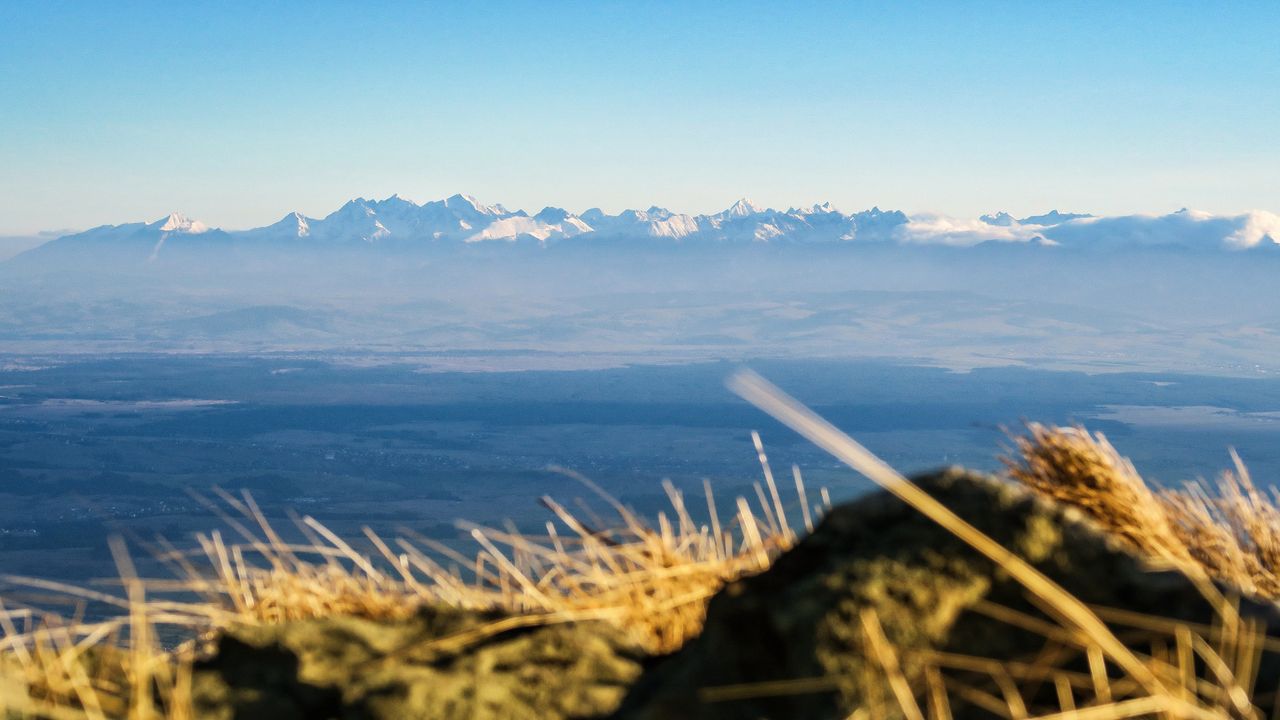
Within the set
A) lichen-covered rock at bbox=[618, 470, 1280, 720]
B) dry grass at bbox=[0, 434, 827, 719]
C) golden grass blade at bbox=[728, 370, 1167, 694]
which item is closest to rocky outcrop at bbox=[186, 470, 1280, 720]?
lichen-covered rock at bbox=[618, 470, 1280, 720]

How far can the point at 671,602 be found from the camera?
266cm

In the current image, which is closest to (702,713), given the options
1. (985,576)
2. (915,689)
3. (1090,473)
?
(915,689)

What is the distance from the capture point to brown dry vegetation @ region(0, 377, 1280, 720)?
177cm

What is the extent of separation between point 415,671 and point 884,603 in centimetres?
91

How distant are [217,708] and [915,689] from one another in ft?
4.36

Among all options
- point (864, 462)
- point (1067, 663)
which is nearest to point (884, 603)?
point (1067, 663)

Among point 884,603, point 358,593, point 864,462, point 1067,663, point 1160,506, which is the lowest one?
point 1160,506

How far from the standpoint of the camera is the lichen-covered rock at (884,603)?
1.95 meters

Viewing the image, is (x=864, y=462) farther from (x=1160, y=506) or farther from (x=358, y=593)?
(x=1160, y=506)

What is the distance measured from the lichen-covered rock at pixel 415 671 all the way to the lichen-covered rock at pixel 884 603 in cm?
16

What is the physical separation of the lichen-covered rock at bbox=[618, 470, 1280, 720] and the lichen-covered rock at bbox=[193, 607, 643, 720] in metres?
0.16

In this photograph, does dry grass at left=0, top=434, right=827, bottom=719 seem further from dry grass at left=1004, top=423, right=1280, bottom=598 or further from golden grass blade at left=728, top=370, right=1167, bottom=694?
dry grass at left=1004, top=423, right=1280, bottom=598

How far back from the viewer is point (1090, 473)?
149 inches

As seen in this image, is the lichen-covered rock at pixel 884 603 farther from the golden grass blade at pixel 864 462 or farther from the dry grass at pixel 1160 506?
the dry grass at pixel 1160 506
